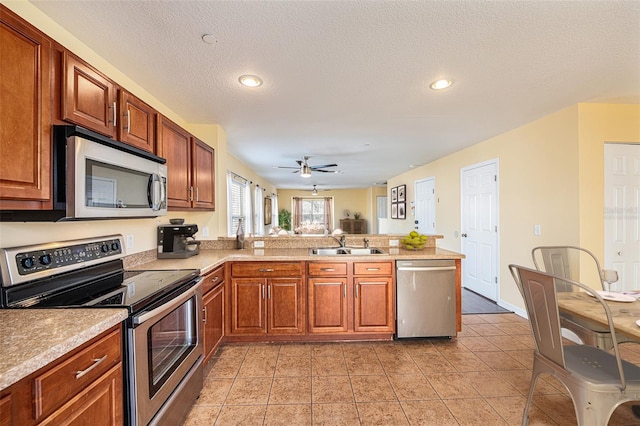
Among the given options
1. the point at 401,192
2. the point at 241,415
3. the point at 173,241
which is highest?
→ the point at 401,192

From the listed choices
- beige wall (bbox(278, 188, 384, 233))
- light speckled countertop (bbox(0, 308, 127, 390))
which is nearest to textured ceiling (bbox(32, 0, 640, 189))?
light speckled countertop (bbox(0, 308, 127, 390))

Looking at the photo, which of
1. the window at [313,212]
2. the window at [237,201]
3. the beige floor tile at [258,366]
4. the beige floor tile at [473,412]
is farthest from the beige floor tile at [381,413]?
the window at [313,212]

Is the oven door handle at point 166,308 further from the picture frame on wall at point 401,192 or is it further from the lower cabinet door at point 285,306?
the picture frame on wall at point 401,192

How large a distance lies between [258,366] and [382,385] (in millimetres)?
1030

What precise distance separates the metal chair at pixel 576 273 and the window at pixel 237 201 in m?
4.13

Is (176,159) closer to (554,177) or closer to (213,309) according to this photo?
(213,309)

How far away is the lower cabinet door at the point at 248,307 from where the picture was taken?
272 cm

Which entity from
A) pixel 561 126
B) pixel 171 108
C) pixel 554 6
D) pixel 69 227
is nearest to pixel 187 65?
pixel 171 108

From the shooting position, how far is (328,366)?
2365mm

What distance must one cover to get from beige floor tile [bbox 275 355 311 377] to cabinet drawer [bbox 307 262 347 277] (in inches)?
29.6

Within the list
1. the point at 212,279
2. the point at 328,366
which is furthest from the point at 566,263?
the point at 212,279

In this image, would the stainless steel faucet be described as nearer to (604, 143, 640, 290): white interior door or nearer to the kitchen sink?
the kitchen sink

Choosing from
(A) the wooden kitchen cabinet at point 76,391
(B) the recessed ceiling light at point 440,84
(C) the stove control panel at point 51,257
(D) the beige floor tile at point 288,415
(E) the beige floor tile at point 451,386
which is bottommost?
(D) the beige floor tile at point 288,415

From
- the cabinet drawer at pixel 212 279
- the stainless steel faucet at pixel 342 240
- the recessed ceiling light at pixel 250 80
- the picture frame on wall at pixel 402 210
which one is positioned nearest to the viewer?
the recessed ceiling light at pixel 250 80
